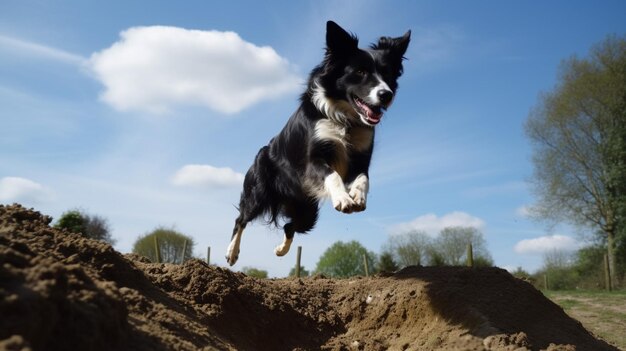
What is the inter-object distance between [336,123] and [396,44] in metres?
1.39

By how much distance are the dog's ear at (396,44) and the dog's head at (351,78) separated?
67 millimetres

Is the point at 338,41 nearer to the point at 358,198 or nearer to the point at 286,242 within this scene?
the point at 358,198

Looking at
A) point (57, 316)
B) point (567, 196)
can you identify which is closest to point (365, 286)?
point (57, 316)

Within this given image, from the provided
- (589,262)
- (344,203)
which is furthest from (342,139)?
(589,262)

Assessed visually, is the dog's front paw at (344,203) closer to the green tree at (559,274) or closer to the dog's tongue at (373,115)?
the dog's tongue at (373,115)

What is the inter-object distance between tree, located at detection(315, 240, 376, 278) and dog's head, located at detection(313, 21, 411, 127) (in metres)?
26.5

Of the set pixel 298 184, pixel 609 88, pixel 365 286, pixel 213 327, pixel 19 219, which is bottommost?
pixel 213 327

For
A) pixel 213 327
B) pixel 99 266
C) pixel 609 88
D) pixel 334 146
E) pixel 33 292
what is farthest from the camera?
pixel 609 88

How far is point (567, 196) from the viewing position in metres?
25.4

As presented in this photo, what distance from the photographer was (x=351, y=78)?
20.3 feet

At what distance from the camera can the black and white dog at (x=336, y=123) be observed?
581 centimetres

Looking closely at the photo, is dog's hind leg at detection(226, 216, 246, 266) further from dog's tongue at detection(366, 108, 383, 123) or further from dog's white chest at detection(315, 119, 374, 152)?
dog's tongue at detection(366, 108, 383, 123)

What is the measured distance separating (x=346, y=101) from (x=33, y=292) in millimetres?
4544

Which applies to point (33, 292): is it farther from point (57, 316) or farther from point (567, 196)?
point (567, 196)
